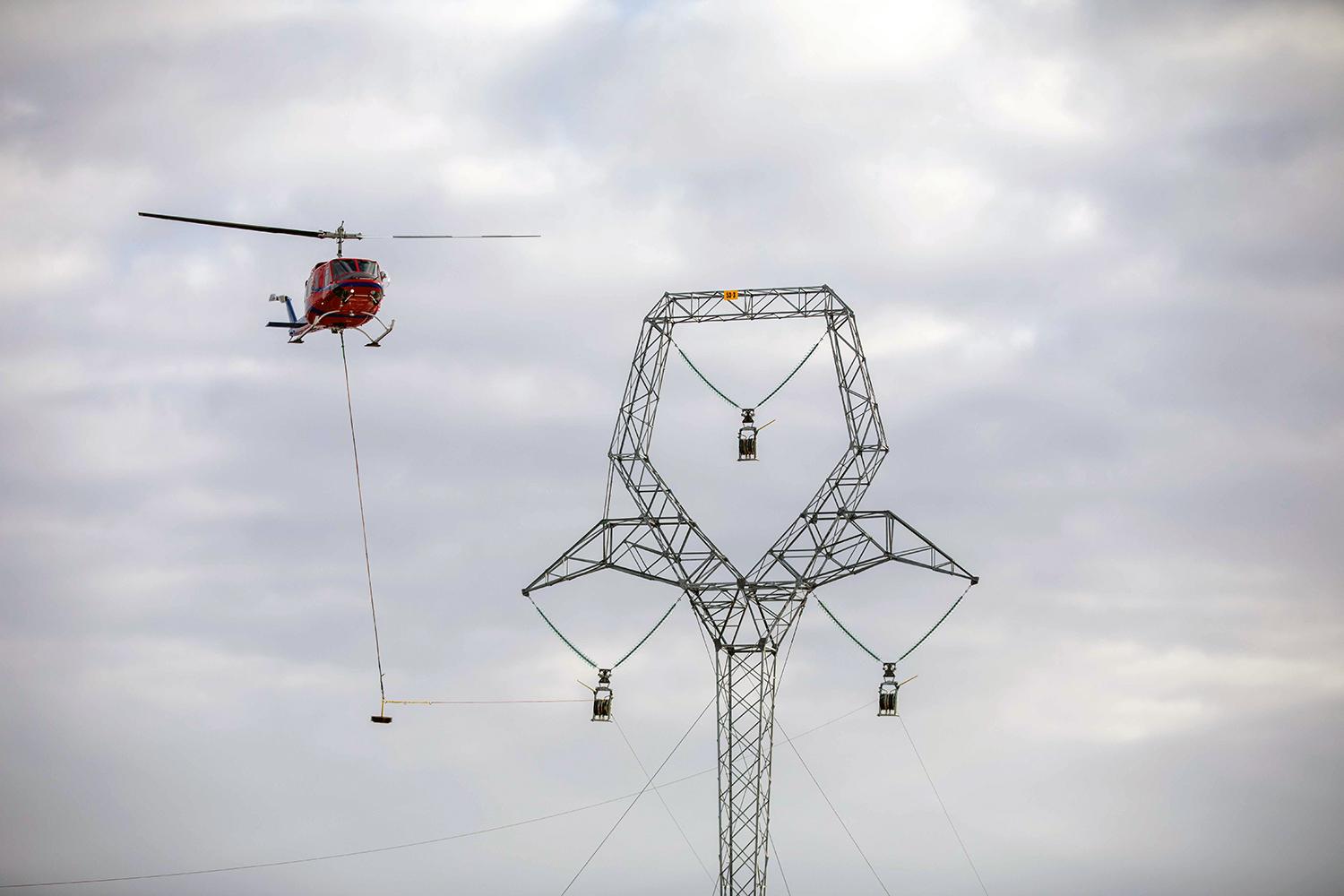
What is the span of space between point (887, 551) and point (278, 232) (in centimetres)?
2449

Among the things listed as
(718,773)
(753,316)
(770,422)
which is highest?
(753,316)

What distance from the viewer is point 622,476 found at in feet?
187

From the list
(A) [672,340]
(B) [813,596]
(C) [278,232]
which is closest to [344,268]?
(C) [278,232]

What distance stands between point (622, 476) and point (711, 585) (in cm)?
510

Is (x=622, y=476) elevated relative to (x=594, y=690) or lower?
elevated

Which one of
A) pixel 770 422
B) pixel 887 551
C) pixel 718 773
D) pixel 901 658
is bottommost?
pixel 718 773

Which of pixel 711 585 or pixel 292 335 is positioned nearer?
pixel 711 585

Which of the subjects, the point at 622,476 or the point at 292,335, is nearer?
the point at 622,476

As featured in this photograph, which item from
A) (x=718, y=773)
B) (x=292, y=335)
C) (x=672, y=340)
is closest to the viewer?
(x=718, y=773)

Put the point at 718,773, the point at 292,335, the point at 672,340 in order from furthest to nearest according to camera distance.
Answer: the point at 292,335 < the point at 672,340 < the point at 718,773

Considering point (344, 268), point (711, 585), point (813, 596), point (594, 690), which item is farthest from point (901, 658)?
point (344, 268)

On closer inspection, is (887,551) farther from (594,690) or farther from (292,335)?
(292,335)

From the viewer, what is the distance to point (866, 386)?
57781 mm

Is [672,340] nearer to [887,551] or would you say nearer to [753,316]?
[753,316]
